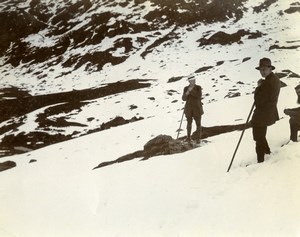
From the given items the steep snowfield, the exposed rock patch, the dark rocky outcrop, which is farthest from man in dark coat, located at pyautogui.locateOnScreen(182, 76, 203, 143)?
the exposed rock patch

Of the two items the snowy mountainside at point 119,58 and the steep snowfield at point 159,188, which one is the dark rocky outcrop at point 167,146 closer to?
the steep snowfield at point 159,188

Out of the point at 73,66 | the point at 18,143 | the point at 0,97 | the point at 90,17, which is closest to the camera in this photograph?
the point at 18,143

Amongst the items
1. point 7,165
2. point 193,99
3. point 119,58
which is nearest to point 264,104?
point 193,99

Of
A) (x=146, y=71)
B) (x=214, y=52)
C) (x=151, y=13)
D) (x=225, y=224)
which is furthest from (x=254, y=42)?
(x=225, y=224)

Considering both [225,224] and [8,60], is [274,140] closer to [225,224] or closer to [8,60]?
[225,224]

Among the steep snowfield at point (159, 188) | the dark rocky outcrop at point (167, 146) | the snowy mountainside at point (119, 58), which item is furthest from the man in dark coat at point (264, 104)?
the snowy mountainside at point (119, 58)
